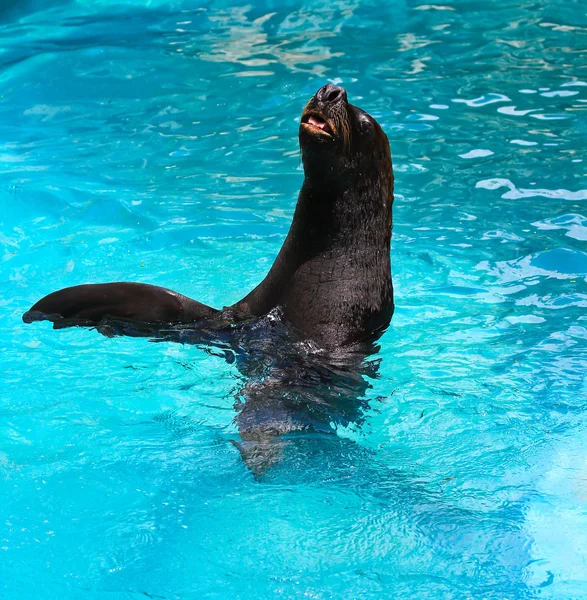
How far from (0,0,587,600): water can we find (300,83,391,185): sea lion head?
0.99m

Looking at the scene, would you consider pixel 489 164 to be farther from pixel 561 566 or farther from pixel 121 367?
pixel 561 566

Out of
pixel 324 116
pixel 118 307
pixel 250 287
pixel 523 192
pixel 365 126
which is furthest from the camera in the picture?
pixel 523 192

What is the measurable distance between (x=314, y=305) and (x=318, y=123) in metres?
0.78

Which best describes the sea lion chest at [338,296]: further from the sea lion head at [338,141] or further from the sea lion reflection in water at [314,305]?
the sea lion head at [338,141]

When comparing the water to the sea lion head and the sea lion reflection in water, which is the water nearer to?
the sea lion reflection in water

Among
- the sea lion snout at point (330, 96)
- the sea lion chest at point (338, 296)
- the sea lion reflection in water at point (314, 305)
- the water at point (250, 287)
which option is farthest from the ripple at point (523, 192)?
the sea lion snout at point (330, 96)

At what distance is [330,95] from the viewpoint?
3.49 m

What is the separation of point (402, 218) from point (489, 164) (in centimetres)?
119

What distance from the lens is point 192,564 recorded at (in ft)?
9.67

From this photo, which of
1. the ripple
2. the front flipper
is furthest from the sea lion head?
the ripple

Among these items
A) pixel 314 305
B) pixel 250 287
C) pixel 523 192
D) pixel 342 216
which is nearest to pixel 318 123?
pixel 342 216

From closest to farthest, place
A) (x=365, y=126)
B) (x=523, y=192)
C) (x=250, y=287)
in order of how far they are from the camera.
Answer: (x=365, y=126) < (x=250, y=287) < (x=523, y=192)

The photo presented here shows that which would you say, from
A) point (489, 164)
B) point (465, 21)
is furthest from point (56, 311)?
point (465, 21)

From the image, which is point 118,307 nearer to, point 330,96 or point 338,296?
point 338,296
